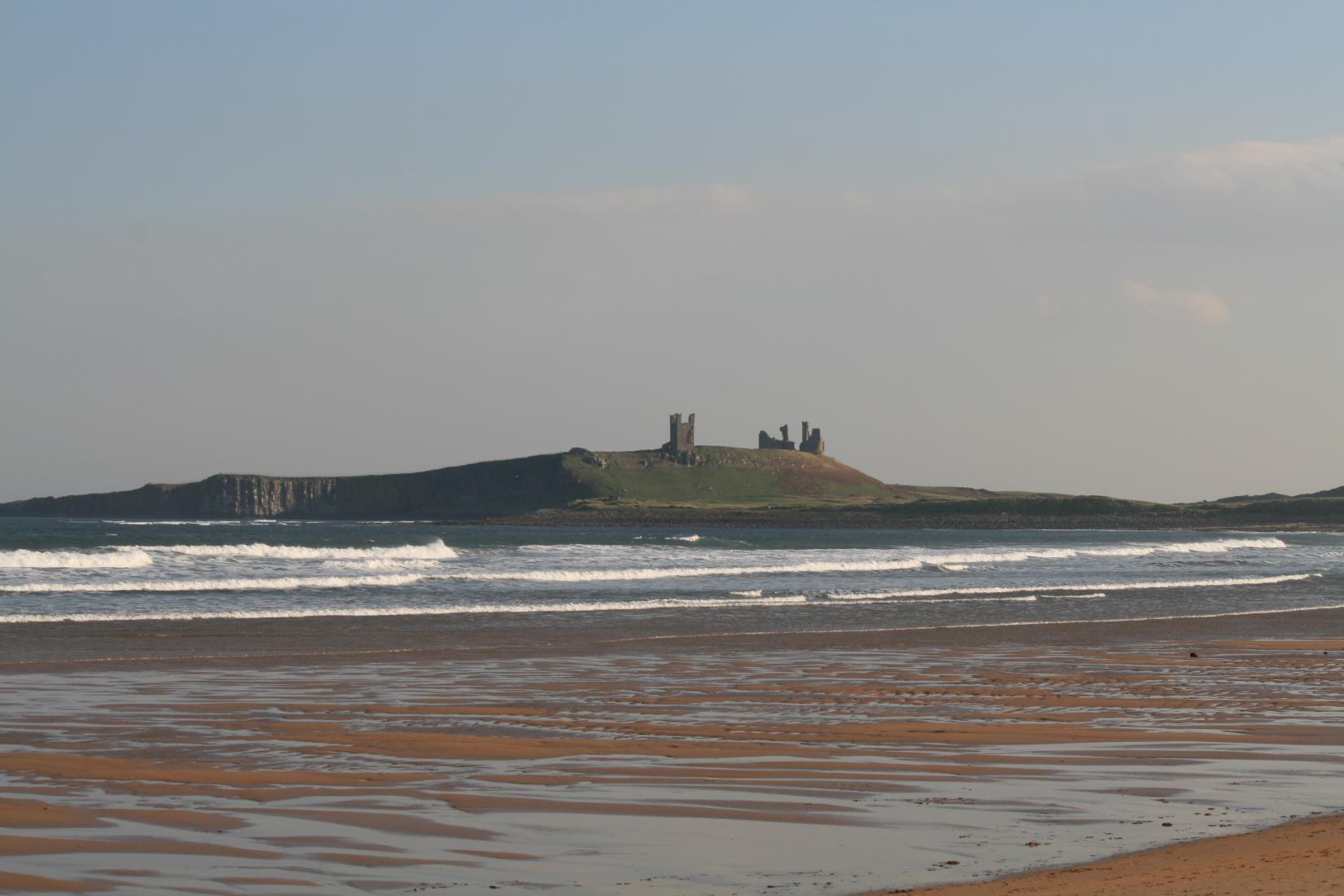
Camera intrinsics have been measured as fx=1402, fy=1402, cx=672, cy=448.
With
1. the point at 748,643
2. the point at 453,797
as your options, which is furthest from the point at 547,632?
the point at 453,797

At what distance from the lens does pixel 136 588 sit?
1161 inches

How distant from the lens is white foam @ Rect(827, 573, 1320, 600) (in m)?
31.6

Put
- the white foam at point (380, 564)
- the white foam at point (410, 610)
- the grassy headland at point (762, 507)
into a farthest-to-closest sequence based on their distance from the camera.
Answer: the grassy headland at point (762, 507) → the white foam at point (380, 564) → the white foam at point (410, 610)

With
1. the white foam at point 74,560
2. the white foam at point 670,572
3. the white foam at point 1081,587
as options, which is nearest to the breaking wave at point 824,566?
the white foam at point 670,572

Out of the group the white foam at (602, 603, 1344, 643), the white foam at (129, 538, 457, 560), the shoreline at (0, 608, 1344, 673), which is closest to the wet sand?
the shoreline at (0, 608, 1344, 673)

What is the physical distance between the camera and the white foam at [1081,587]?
104ft

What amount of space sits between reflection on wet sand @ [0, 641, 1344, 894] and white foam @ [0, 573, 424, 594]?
15.6 meters

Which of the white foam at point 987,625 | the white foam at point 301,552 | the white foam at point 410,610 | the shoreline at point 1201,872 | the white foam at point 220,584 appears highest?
the shoreline at point 1201,872

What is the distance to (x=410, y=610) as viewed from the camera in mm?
26016

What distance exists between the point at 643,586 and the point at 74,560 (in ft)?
54.3

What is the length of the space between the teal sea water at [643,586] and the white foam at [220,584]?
0.07m

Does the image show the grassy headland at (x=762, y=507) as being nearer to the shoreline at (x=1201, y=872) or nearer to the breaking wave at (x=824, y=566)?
the breaking wave at (x=824, y=566)

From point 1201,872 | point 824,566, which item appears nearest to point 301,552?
point 824,566

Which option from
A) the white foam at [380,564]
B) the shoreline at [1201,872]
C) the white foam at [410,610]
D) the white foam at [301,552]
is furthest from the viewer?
the white foam at [301,552]
